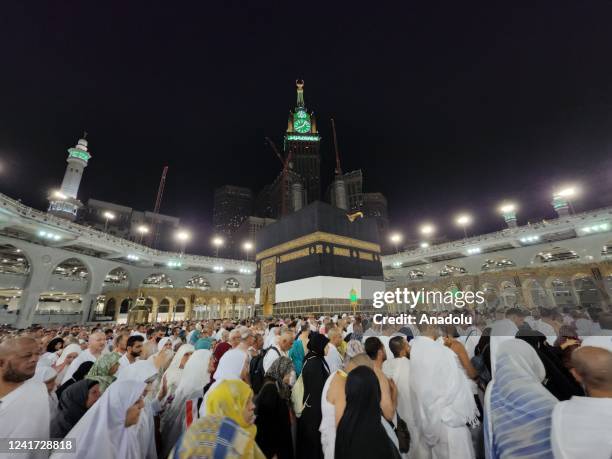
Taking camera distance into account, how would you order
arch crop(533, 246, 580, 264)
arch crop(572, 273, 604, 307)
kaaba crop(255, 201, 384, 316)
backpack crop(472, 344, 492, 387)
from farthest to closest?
arch crop(533, 246, 580, 264), kaaba crop(255, 201, 384, 316), arch crop(572, 273, 604, 307), backpack crop(472, 344, 492, 387)

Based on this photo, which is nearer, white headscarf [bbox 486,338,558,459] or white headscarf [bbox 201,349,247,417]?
white headscarf [bbox 486,338,558,459]

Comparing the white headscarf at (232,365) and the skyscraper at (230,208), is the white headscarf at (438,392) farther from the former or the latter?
the skyscraper at (230,208)

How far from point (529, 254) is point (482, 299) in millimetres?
27322

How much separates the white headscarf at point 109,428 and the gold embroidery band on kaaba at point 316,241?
2196 cm

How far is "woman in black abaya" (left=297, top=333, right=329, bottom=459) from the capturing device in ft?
8.34

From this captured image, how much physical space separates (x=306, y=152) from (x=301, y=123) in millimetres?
9386

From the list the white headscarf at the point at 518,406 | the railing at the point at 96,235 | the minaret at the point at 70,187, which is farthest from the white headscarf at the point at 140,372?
the minaret at the point at 70,187

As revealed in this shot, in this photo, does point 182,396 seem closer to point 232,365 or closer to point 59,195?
point 232,365

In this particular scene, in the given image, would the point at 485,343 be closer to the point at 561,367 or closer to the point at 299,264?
the point at 561,367

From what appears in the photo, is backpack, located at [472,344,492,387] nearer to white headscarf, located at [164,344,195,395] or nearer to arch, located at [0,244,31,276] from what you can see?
white headscarf, located at [164,344,195,395]

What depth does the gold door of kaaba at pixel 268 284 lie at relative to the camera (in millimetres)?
26328

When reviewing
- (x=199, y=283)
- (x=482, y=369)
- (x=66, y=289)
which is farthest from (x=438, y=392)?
(x=199, y=283)

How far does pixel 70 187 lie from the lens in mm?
36438

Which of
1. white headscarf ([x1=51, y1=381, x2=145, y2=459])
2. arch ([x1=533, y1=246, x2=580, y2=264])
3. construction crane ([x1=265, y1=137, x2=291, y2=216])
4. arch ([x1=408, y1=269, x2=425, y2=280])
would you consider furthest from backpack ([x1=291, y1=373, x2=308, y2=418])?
construction crane ([x1=265, y1=137, x2=291, y2=216])
